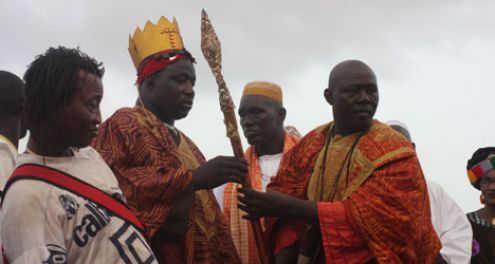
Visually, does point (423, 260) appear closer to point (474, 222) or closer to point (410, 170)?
point (410, 170)

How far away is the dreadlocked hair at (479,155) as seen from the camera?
277 inches

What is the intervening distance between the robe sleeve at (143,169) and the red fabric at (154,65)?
46cm

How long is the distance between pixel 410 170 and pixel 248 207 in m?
1.02

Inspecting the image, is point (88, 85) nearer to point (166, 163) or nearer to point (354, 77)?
point (166, 163)

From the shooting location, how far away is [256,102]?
6578 mm

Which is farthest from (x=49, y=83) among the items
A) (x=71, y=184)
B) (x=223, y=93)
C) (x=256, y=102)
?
(x=256, y=102)

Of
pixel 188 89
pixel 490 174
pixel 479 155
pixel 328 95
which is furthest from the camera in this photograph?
pixel 479 155

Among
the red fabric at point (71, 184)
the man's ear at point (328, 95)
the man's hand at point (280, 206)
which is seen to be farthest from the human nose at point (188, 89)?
the red fabric at point (71, 184)

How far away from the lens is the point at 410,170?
14.1 ft

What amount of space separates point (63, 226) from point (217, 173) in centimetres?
159

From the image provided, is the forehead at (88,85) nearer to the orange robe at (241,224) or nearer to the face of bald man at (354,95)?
the face of bald man at (354,95)

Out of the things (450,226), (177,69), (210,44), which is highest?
(210,44)

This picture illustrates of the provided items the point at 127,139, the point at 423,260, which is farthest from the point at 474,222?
the point at 127,139

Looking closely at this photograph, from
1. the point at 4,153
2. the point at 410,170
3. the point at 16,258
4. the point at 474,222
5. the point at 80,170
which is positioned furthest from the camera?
the point at 474,222
